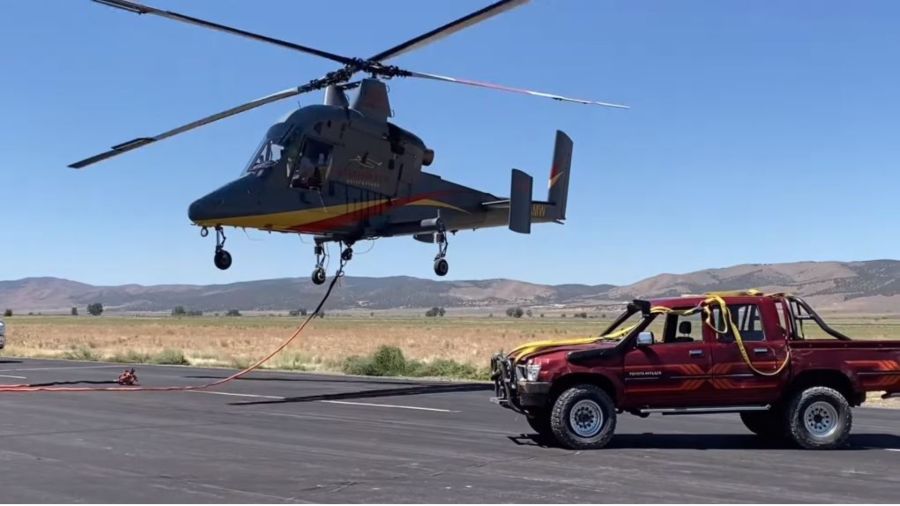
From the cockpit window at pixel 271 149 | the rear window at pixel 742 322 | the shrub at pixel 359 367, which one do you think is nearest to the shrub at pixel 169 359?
the shrub at pixel 359 367

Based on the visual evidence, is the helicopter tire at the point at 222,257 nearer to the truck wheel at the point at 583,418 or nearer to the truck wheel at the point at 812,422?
the truck wheel at the point at 583,418

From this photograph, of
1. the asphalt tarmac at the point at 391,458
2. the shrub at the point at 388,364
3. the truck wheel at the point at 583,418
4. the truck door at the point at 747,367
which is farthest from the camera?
the shrub at the point at 388,364

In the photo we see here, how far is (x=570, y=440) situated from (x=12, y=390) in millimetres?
14535

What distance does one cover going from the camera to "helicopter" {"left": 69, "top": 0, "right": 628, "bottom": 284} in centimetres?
1991

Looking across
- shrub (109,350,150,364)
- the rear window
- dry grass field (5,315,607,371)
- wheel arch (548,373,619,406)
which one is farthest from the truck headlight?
shrub (109,350,150,364)

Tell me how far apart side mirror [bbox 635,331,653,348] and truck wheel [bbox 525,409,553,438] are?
1.46m

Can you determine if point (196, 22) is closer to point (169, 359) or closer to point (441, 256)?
point (441, 256)

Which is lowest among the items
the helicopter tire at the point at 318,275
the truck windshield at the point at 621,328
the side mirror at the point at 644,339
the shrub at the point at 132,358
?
the shrub at the point at 132,358

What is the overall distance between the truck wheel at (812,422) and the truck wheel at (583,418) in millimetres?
2270

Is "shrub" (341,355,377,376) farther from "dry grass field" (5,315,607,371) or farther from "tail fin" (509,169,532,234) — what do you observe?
"tail fin" (509,169,532,234)

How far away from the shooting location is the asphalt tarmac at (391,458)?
8.71 metres

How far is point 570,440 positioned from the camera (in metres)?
11.4

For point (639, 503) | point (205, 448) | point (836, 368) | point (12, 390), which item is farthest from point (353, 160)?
point (639, 503)

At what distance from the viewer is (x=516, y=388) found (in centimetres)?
1177
